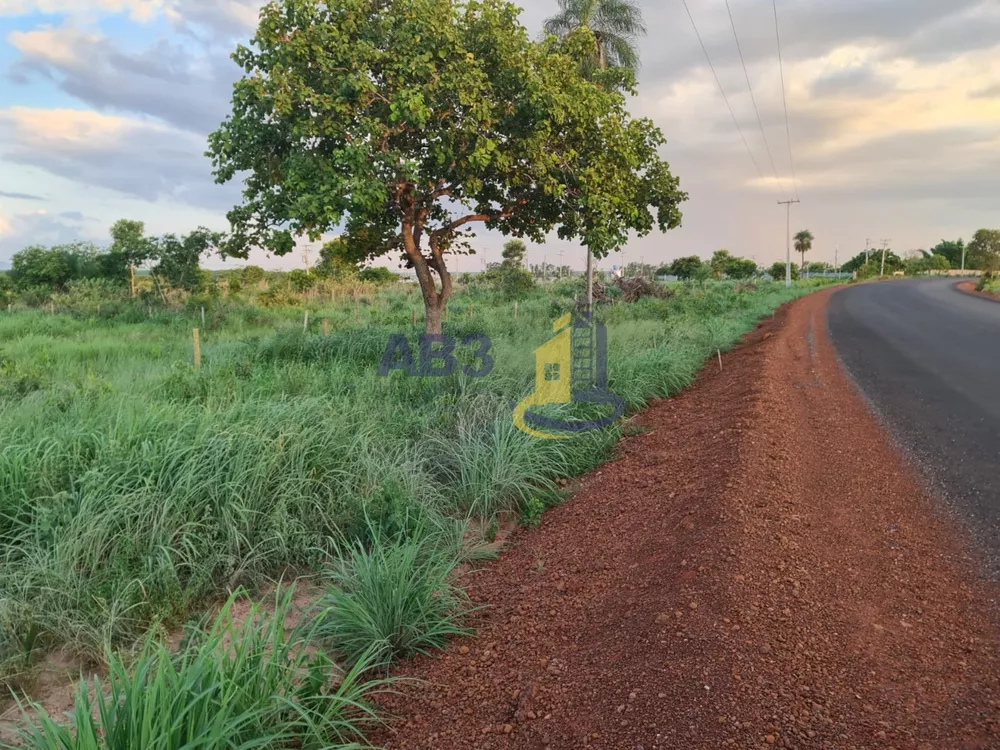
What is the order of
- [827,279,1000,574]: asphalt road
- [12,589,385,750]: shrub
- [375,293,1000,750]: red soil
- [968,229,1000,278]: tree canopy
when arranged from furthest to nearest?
[968,229,1000,278]: tree canopy, [827,279,1000,574]: asphalt road, [375,293,1000,750]: red soil, [12,589,385,750]: shrub

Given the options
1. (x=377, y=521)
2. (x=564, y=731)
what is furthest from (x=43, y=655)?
(x=564, y=731)

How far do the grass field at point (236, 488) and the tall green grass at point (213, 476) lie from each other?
16mm

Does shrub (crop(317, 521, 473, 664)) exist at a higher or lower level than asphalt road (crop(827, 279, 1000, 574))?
lower

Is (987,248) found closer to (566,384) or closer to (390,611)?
(566,384)

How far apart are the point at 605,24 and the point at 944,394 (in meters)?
14.6

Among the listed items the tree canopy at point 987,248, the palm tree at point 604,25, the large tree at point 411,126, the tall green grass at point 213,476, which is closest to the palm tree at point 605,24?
the palm tree at point 604,25

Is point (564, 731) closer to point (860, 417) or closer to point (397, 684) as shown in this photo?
point (397, 684)

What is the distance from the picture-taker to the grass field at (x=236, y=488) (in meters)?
3.47

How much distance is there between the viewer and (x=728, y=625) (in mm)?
2971

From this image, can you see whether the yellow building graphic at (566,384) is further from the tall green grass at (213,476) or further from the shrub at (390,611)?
the shrub at (390,611)

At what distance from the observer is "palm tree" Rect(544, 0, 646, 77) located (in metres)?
17.9

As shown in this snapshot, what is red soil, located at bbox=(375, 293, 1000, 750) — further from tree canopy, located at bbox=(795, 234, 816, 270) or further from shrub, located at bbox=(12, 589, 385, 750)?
tree canopy, located at bbox=(795, 234, 816, 270)

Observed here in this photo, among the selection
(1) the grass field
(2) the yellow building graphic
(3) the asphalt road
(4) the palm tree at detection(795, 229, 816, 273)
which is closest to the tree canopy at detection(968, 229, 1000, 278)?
(4) the palm tree at detection(795, 229, 816, 273)

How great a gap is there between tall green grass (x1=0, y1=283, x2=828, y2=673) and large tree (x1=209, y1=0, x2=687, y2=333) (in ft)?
9.19
